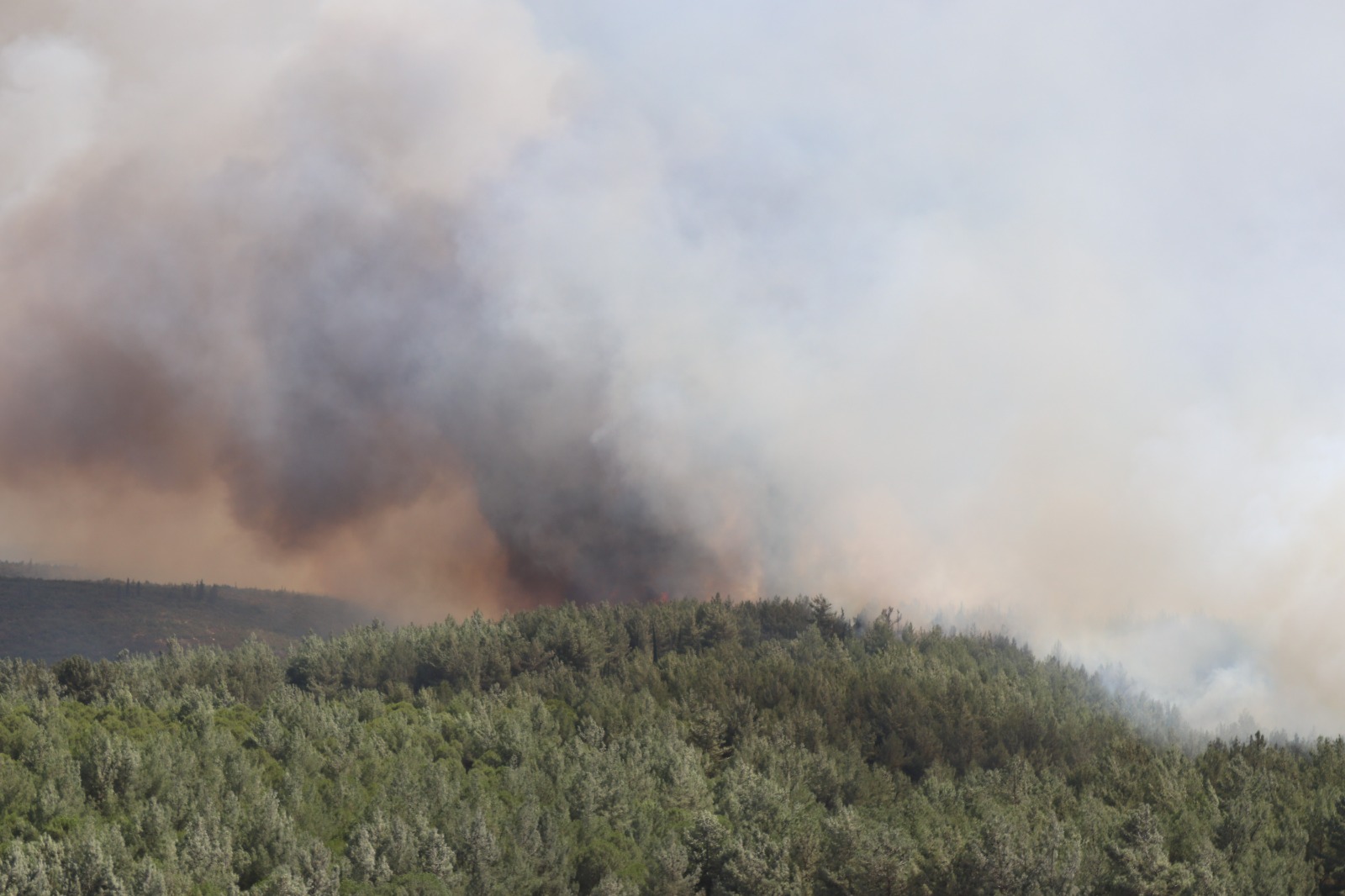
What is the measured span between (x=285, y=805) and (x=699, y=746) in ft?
237

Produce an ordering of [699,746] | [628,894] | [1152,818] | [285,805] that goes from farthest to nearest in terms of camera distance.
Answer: [699,746] < [285,805] < [1152,818] < [628,894]

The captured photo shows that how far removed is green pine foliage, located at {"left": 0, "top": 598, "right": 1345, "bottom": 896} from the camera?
105m

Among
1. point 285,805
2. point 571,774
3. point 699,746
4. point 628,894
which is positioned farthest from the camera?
point 699,746

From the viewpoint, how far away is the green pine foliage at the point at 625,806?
4126 inches

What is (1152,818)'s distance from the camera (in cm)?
12069

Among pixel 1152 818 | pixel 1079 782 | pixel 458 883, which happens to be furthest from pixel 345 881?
pixel 1079 782

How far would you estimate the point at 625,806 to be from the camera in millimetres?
134625

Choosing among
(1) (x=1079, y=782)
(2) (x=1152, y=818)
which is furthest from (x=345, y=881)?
(1) (x=1079, y=782)

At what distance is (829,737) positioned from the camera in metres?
198

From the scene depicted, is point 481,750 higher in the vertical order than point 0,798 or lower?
higher

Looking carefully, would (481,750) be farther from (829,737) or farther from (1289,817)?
(1289,817)

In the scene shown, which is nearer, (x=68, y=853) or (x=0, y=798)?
(x=68, y=853)

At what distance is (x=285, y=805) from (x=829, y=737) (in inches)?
3537

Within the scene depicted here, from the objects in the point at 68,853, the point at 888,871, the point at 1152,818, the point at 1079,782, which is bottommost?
the point at 68,853
